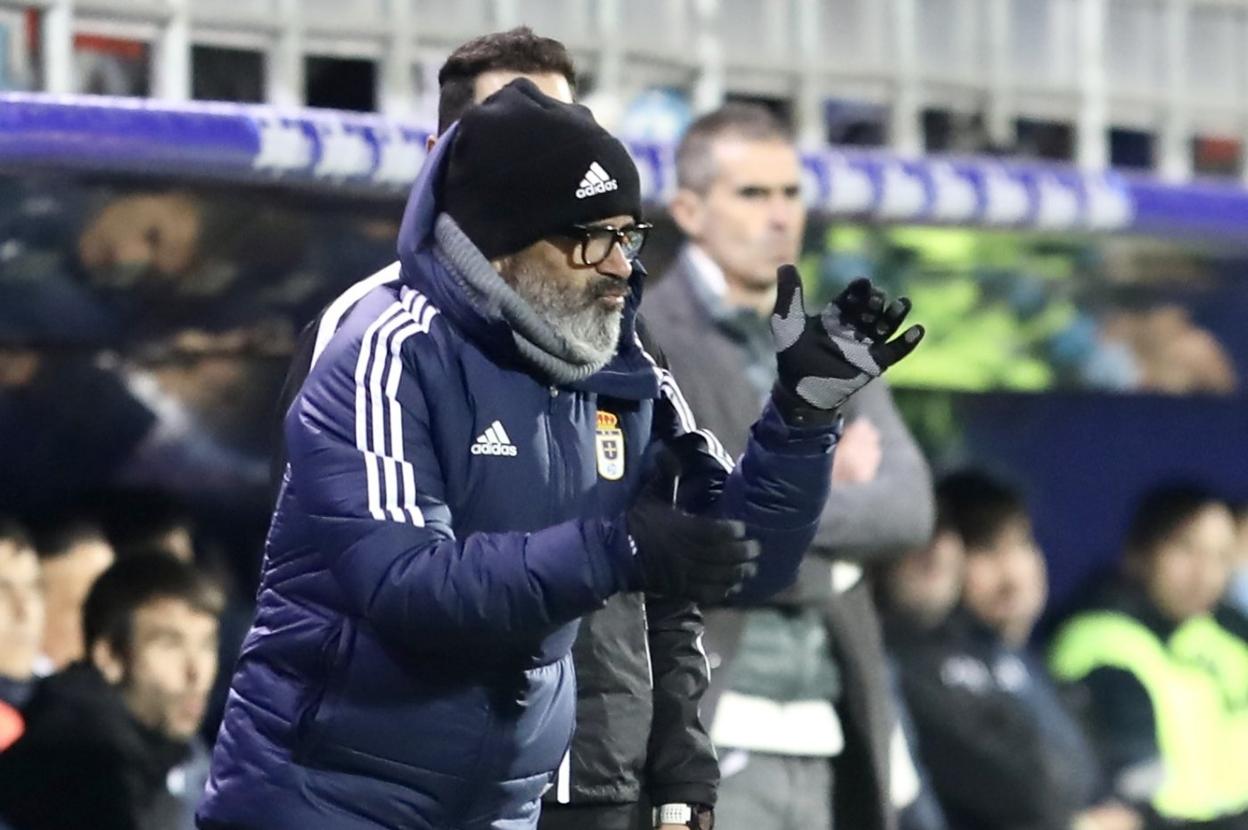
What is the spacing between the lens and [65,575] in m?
5.80

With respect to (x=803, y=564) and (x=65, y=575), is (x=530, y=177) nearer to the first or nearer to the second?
(x=803, y=564)

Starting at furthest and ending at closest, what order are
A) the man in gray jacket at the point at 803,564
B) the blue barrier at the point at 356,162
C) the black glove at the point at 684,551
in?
1. the man in gray jacket at the point at 803,564
2. the blue barrier at the point at 356,162
3. the black glove at the point at 684,551

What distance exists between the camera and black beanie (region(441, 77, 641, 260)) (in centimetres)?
339

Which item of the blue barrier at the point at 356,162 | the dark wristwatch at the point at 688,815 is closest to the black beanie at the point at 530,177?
the dark wristwatch at the point at 688,815

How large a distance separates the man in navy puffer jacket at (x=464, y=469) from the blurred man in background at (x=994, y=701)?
3.88m

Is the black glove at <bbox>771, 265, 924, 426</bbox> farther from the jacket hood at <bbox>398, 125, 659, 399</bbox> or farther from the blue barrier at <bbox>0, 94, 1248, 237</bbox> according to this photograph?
the blue barrier at <bbox>0, 94, 1248, 237</bbox>

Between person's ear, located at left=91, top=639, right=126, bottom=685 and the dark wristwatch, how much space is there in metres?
1.94

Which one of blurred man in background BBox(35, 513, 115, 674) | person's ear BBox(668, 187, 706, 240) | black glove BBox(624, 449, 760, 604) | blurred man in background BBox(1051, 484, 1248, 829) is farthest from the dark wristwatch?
blurred man in background BBox(1051, 484, 1248, 829)

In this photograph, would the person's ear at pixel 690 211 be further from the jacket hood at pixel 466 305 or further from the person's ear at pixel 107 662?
the jacket hood at pixel 466 305

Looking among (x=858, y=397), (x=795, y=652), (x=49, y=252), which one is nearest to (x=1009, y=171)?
(x=858, y=397)

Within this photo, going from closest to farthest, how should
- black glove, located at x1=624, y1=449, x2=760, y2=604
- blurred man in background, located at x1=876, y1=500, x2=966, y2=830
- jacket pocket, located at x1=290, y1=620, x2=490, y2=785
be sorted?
1. black glove, located at x1=624, y1=449, x2=760, y2=604
2. jacket pocket, located at x1=290, y1=620, x2=490, y2=785
3. blurred man in background, located at x1=876, y1=500, x2=966, y2=830

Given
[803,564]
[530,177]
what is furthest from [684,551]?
[803,564]

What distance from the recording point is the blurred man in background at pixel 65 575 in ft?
18.8

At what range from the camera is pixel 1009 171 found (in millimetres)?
6559
